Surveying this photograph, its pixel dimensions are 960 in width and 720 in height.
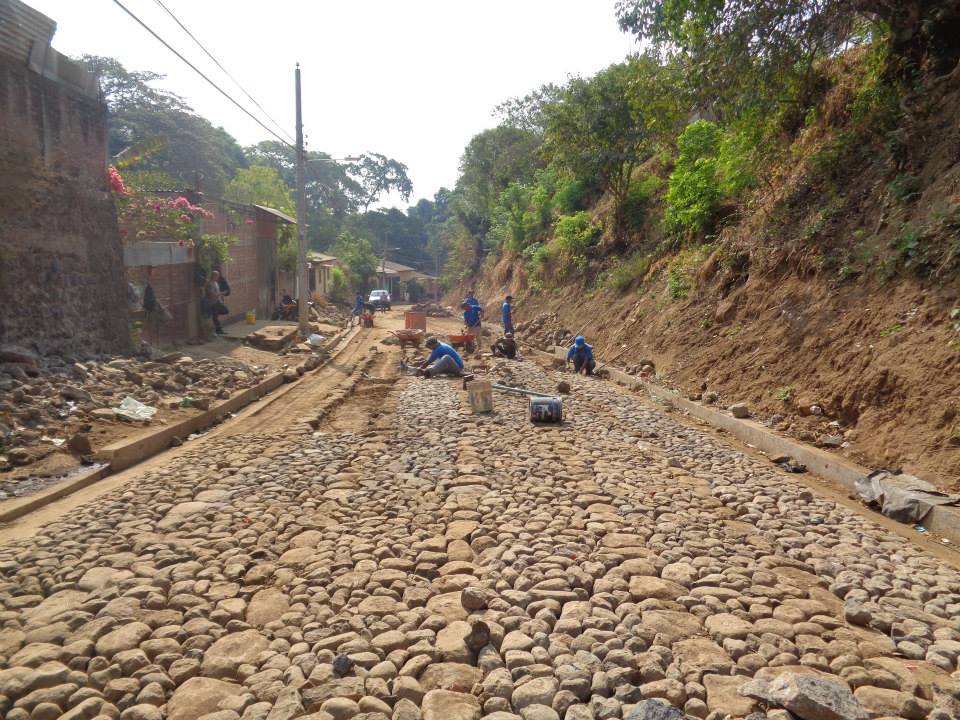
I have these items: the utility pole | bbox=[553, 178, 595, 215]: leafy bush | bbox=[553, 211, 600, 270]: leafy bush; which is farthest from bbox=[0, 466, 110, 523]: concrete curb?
bbox=[553, 178, 595, 215]: leafy bush

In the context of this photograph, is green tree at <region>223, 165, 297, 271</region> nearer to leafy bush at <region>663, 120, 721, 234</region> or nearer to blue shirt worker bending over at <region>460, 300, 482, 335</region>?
blue shirt worker bending over at <region>460, 300, 482, 335</region>

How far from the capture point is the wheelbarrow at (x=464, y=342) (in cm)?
1795

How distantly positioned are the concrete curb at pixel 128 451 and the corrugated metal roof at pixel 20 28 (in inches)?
234

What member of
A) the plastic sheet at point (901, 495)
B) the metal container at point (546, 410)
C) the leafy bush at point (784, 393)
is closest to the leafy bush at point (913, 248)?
the leafy bush at point (784, 393)

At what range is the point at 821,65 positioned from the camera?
12594mm

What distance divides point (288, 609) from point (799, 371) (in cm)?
779

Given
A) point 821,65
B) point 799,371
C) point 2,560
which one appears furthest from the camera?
point 821,65

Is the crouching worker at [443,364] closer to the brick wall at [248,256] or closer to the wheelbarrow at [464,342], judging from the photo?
the wheelbarrow at [464,342]

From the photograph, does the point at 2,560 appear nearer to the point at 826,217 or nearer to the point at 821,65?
the point at 826,217

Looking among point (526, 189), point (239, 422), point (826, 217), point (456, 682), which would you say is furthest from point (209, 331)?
point (526, 189)

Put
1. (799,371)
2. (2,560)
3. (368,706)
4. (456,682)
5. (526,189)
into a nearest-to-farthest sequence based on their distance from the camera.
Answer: (368,706)
(456,682)
(2,560)
(799,371)
(526,189)

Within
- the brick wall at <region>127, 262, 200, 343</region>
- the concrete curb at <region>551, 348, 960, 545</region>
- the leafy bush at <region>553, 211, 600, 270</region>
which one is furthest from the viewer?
the leafy bush at <region>553, 211, 600, 270</region>

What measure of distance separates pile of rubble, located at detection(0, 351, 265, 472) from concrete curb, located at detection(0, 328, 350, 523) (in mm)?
248

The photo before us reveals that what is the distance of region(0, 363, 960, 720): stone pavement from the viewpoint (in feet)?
9.41
